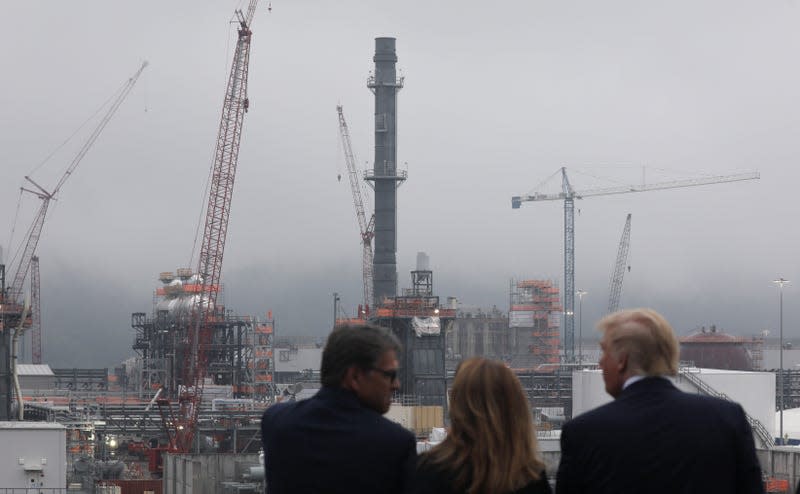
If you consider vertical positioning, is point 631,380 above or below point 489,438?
above

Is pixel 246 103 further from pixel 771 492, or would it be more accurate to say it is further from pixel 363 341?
pixel 363 341

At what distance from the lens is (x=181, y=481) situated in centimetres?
5725

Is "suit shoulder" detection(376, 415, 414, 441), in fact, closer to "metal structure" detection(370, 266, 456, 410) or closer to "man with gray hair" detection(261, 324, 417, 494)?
"man with gray hair" detection(261, 324, 417, 494)

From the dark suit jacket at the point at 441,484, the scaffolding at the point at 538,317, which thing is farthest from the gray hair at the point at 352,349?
the scaffolding at the point at 538,317

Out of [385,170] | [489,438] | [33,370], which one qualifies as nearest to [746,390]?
[385,170]

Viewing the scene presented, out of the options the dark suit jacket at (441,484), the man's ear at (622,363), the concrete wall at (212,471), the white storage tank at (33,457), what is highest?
the man's ear at (622,363)

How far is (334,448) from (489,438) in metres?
0.88

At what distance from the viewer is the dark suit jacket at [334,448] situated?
7.43 metres

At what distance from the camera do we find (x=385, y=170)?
4732 inches

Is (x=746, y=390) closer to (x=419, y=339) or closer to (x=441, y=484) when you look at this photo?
(x=419, y=339)

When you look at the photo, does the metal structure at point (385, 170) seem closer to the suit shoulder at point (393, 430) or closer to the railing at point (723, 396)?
the railing at point (723, 396)

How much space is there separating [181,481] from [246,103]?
175 feet

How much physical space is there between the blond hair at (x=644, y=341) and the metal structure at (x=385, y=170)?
107 m

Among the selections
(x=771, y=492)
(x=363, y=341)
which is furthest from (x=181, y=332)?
(x=363, y=341)
